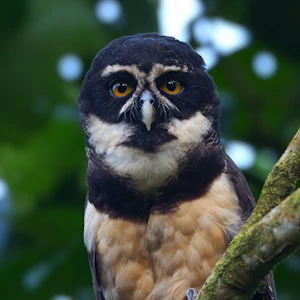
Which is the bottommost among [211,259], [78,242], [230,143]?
[78,242]

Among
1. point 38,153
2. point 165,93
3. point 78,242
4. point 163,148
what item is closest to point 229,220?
point 163,148

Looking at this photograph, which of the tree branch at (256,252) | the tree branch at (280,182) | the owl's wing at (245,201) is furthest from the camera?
the owl's wing at (245,201)

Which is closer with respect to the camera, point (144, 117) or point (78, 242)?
point (144, 117)

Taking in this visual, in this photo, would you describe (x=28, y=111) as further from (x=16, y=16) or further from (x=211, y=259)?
(x=211, y=259)

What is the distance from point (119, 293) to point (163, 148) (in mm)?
900

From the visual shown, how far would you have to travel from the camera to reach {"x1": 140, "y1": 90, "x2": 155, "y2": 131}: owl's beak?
4035mm

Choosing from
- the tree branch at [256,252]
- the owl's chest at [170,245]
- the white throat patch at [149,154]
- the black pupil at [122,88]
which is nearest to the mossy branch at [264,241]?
the tree branch at [256,252]

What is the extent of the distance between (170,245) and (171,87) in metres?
0.92

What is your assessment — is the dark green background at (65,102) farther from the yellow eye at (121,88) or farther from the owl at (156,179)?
the yellow eye at (121,88)

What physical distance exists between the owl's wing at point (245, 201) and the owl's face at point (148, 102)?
304 millimetres

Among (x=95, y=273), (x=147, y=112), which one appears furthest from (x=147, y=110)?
(x=95, y=273)

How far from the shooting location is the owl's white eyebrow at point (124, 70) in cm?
417

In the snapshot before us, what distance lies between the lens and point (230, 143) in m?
6.03

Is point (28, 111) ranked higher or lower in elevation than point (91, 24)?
lower
